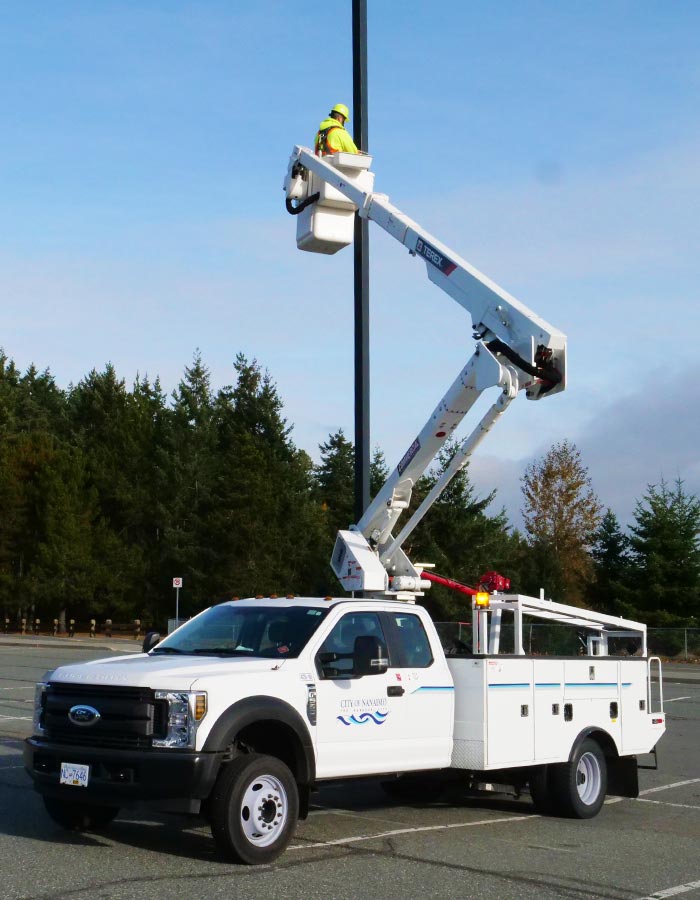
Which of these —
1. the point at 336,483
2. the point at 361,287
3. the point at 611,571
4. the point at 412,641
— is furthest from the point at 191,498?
the point at 412,641

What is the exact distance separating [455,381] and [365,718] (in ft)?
17.2

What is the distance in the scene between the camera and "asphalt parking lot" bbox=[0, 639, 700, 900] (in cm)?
740

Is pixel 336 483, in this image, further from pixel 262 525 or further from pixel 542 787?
pixel 542 787

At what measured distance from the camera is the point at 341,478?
7731cm

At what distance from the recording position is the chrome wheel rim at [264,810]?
8.01 m

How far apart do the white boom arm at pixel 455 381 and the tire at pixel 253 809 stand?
12.1 feet

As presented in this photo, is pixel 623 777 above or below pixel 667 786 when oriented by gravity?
above

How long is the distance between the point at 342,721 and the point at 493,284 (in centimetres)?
576

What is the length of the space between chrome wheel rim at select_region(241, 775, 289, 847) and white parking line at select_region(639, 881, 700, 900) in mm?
2459

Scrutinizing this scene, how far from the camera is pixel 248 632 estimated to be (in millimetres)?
9453

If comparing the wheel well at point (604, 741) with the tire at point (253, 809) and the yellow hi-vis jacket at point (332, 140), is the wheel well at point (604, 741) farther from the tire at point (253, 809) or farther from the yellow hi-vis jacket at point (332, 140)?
the yellow hi-vis jacket at point (332, 140)

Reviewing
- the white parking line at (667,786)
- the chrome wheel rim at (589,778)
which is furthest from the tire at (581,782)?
the white parking line at (667,786)

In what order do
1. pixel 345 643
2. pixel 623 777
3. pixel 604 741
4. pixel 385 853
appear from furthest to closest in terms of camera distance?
pixel 623 777, pixel 604 741, pixel 345 643, pixel 385 853

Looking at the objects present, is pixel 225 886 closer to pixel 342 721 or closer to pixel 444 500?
pixel 342 721
